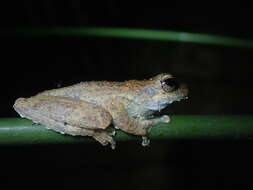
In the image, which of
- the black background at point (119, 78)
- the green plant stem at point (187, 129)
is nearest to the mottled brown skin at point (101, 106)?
the green plant stem at point (187, 129)

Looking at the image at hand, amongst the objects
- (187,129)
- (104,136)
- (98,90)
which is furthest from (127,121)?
(187,129)

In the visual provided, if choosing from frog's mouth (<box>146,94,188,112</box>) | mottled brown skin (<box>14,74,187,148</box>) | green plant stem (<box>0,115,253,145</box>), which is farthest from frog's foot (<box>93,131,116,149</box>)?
frog's mouth (<box>146,94,188,112</box>)

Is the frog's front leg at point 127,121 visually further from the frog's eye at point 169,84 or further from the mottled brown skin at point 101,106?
the frog's eye at point 169,84

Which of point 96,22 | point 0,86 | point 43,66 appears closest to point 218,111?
point 96,22

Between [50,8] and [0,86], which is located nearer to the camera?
[50,8]

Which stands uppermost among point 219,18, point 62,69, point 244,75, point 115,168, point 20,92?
point 219,18

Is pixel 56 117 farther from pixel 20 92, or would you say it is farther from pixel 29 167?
pixel 20 92

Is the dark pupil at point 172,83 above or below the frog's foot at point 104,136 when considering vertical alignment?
above
